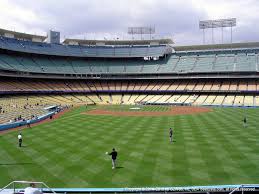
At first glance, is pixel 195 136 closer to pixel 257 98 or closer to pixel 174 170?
pixel 174 170

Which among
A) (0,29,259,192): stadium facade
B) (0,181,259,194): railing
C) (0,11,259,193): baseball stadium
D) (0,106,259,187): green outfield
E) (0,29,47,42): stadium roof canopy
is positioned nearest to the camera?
(0,181,259,194): railing

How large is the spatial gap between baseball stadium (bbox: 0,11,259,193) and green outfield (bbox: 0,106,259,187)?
0.09m

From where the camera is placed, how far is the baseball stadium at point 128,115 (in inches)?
747

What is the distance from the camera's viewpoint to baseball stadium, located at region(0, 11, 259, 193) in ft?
62.2

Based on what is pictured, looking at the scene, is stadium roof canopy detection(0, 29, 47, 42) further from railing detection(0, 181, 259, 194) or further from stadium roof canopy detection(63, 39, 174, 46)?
railing detection(0, 181, 259, 194)

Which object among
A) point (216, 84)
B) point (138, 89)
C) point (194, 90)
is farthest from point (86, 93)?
point (216, 84)

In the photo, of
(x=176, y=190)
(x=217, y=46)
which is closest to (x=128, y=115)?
(x=176, y=190)

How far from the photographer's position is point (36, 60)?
95000 millimetres

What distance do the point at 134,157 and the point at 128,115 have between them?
3046cm

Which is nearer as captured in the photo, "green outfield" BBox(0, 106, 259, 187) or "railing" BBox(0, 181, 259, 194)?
"railing" BBox(0, 181, 259, 194)

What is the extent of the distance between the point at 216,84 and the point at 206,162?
72202mm

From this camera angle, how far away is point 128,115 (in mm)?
53906

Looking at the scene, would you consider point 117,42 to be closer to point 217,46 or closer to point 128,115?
point 217,46

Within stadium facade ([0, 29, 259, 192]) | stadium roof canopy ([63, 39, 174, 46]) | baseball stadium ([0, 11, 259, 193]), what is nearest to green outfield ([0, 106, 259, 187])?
baseball stadium ([0, 11, 259, 193])
